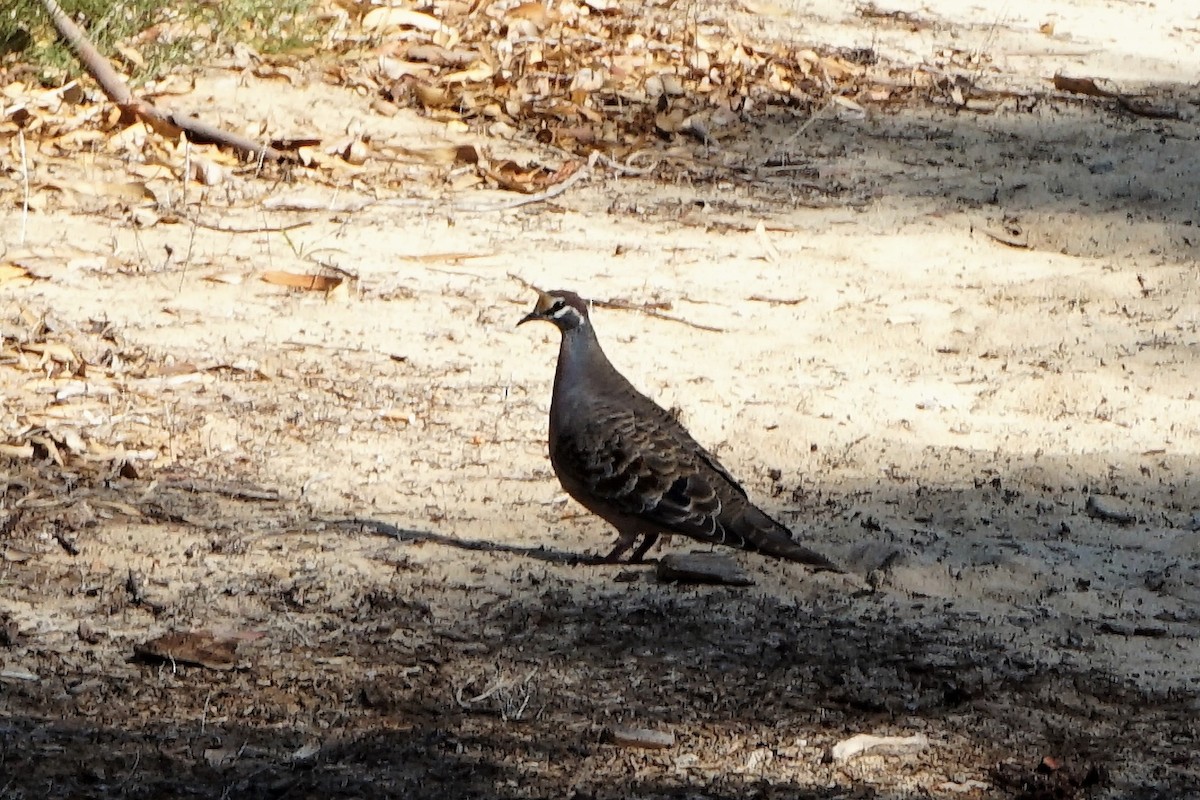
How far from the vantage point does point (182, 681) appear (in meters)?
4.56

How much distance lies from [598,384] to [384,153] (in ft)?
12.4

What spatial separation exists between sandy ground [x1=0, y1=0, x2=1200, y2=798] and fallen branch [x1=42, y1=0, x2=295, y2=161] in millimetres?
417

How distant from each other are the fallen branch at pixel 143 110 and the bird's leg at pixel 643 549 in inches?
156

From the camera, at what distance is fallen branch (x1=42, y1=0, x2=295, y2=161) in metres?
9.09

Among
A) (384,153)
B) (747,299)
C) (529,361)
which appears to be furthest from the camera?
(384,153)

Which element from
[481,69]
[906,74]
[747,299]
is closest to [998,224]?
[747,299]

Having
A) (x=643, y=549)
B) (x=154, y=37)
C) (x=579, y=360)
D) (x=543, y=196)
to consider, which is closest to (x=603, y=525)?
(x=643, y=549)

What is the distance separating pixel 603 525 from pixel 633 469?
0.57 meters

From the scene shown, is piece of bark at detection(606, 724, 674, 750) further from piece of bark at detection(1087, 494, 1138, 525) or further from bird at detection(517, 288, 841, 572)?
piece of bark at detection(1087, 494, 1138, 525)

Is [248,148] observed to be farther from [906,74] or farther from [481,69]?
[906,74]

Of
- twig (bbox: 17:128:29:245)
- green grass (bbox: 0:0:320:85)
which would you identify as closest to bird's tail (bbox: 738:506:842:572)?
twig (bbox: 17:128:29:245)

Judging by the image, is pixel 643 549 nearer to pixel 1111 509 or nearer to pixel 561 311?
pixel 561 311

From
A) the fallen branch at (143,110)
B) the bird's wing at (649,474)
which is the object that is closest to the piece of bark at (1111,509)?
the bird's wing at (649,474)

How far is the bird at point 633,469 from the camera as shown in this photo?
5.46 metres
